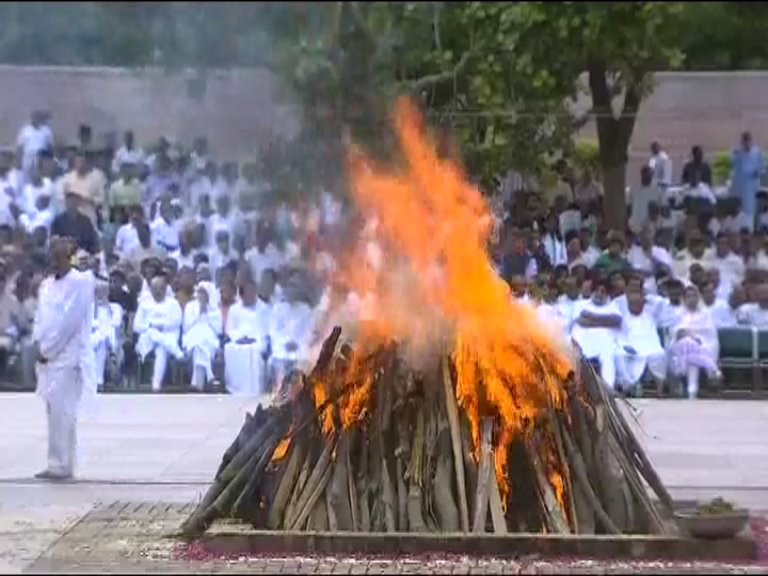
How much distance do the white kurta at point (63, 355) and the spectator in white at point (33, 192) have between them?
356 cm

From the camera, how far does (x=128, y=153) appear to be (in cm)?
1156

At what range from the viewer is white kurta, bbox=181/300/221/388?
16484 millimetres

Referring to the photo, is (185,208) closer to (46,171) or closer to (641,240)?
(46,171)

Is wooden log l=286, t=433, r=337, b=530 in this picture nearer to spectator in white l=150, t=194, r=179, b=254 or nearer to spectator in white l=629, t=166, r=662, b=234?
spectator in white l=150, t=194, r=179, b=254

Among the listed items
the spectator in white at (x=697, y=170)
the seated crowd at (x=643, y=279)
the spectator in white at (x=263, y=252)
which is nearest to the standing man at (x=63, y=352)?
the spectator in white at (x=263, y=252)

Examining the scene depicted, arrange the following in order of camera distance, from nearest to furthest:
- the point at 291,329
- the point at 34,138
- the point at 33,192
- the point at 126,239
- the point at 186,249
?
the point at 34,138 → the point at 291,329 → the point at 186,249 → the point at 126,239 → the point at 33,192

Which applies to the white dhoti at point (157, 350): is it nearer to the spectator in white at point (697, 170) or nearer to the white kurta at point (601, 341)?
the white kurta at point (601, 341)

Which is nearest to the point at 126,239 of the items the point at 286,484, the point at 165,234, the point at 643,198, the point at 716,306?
the point at 165,234

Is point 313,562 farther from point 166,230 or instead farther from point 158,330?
point 158,330

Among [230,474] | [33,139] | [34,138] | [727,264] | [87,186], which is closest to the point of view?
[230,474]

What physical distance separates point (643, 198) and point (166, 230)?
5.42 metres

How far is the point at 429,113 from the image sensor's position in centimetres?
1059

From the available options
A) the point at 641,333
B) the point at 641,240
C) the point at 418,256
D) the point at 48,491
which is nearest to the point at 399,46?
the point at 418,256

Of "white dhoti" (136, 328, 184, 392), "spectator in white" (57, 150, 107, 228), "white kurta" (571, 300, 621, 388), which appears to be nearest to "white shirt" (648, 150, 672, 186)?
"white kurta" (571, 300, 621, 388)
